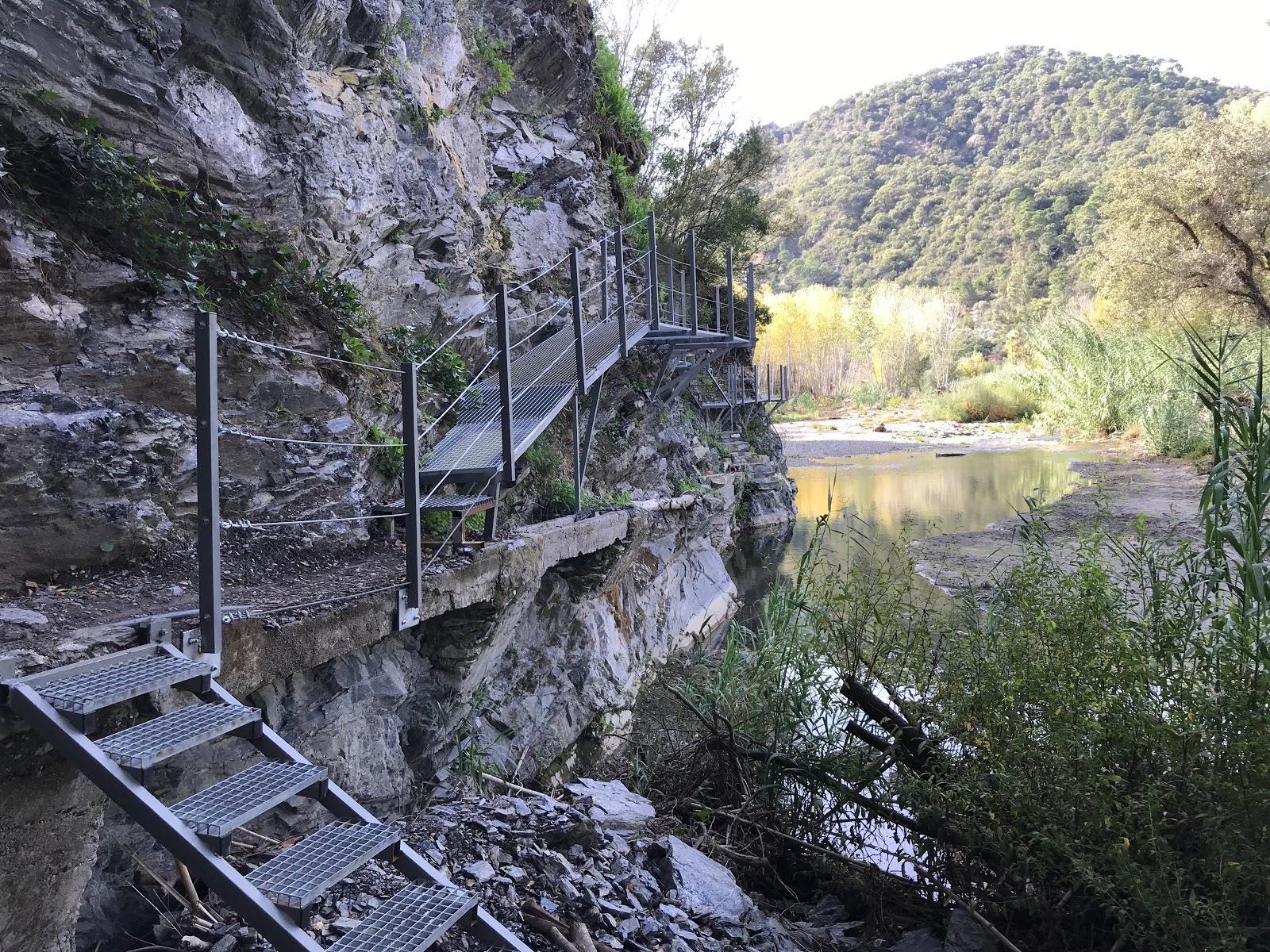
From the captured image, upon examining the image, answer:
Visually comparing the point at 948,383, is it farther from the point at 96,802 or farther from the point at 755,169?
the point at 96,802

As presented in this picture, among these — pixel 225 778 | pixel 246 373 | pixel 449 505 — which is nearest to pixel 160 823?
pixel 225 778

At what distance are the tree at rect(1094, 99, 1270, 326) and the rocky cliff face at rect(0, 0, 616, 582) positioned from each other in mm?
21147

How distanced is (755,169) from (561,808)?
60.1 ft

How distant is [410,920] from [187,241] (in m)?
3.42

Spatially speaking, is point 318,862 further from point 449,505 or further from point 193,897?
point 449,505

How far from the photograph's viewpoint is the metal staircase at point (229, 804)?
2174 millimetres

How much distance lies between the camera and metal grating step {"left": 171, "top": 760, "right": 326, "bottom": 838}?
7.34 ft

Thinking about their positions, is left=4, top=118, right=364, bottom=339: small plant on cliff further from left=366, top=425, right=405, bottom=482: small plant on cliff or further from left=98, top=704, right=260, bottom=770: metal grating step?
left=98, top=704, right=260, bottom=770: metal grating step

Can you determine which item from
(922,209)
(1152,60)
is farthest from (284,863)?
(1152,60)

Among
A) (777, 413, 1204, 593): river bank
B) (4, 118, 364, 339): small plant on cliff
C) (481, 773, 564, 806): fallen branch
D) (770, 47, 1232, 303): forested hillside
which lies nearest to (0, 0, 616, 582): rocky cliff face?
(4, 118, 364, 339): small plant on cliff

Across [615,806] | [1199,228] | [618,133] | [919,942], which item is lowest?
[919,942]

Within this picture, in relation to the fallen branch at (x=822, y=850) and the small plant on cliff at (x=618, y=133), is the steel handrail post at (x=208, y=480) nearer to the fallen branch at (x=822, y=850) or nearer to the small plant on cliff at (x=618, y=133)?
the fallen branch at (x=822, y=850)

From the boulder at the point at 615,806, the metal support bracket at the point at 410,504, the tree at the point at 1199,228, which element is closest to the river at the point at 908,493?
the tree at the point at 1199,228

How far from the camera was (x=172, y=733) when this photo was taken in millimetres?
2406
